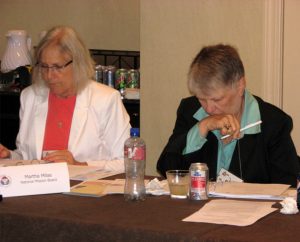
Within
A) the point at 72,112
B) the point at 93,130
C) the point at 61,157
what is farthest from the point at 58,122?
the point at 61,157

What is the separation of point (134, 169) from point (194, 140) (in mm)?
466

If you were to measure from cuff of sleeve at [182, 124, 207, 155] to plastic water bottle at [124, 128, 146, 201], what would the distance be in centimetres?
35

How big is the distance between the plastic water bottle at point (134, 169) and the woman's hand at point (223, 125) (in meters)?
0.35

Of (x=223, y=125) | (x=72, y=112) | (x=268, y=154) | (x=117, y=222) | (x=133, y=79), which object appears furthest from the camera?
(x=133, y=79)

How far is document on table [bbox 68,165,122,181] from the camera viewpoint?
2.94m

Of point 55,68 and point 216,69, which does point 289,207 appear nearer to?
point 216,69

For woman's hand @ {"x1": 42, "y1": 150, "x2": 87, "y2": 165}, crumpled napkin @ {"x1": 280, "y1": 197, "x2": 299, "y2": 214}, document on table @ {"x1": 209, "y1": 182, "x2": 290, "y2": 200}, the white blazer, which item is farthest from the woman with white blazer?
crumpled napkin @ {"x1": 280, "y1": 197, "x2": 299, "y2": 214}

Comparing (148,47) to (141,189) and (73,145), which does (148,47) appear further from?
(141,189)

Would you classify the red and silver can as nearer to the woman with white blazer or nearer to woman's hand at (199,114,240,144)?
woman's hand at (199,114,240,144)

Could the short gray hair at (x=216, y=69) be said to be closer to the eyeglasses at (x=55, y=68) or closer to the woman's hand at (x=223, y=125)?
the woman's hand at (x=223, y=125)

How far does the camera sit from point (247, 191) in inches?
101

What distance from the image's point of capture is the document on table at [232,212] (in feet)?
7.05

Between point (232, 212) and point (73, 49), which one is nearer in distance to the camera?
point (232, 212)

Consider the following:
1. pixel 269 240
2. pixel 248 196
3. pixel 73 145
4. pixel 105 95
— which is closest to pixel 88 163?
pixel 73 145
